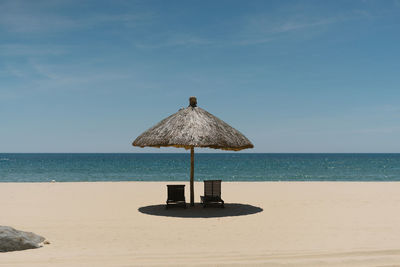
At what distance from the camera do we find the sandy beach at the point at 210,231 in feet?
17.7

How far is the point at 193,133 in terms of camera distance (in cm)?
980

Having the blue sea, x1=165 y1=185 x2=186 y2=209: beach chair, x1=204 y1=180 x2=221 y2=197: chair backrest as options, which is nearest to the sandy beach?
x1=165 y1=185 x2=186 y2=209: beach chair

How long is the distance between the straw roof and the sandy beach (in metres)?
1.65

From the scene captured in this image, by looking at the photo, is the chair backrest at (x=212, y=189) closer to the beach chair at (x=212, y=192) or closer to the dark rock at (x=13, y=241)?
the beach chair at (x=212, y=192)

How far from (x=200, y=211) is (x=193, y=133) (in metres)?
1.97

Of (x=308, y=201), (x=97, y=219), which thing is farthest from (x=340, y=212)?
(x=97, y=219)

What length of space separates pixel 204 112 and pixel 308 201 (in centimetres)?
424

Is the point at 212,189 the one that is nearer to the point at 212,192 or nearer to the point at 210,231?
the point at 212,192

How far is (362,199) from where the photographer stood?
41.0ft

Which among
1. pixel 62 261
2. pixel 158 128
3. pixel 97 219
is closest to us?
pixel 62 261

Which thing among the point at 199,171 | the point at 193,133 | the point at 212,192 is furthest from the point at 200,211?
the point at 199,171

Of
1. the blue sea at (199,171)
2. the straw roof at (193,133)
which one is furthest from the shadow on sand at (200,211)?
the blue sea at (199,171)

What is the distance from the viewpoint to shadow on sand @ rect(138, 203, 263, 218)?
9492mm

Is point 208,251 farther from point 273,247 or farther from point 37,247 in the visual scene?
point 37,247
